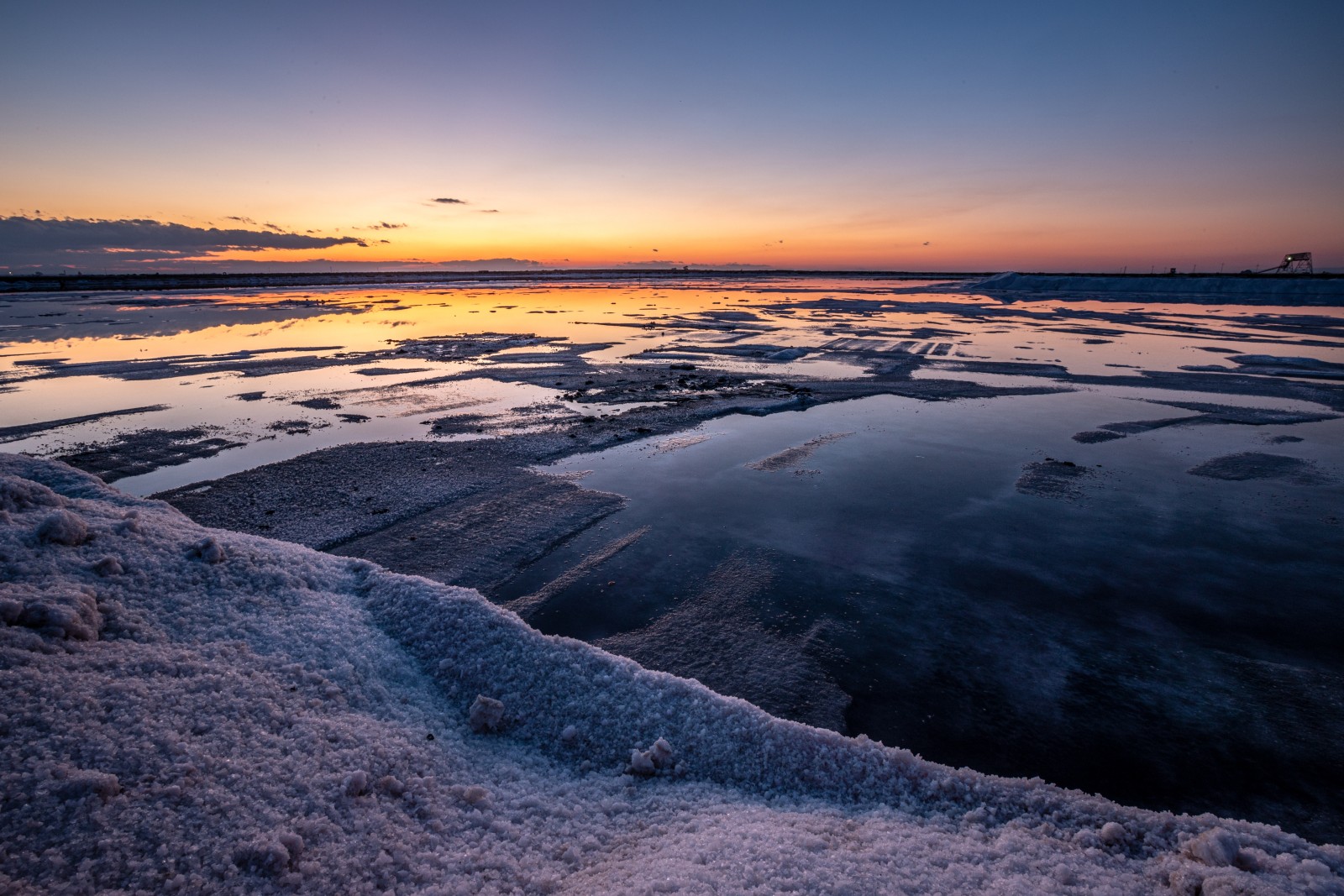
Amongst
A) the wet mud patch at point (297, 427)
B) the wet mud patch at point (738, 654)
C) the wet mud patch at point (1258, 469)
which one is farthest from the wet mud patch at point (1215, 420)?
the wet mud patch at point (297, 427)

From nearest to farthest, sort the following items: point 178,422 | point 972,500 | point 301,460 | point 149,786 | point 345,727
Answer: point 149,786 → point 345,727 → point 972,500 → point 301,460 → point 178,422

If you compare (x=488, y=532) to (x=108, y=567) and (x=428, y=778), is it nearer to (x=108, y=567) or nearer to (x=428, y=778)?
(x=108, y=567)

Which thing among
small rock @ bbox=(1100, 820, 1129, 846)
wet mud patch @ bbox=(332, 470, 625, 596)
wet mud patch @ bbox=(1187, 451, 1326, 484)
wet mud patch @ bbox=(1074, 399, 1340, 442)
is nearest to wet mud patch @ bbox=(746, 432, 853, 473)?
wet mud patch @ bbox=(332, 470, 625, 596)

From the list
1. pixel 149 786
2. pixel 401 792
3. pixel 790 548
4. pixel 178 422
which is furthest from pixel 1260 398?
pixel 178 422

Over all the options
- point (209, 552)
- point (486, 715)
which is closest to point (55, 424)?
point (209, 552)

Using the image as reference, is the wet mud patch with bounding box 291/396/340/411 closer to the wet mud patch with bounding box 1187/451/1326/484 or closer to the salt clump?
the salt clump

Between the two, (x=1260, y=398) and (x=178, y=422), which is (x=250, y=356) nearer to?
(x=178, y=422)
